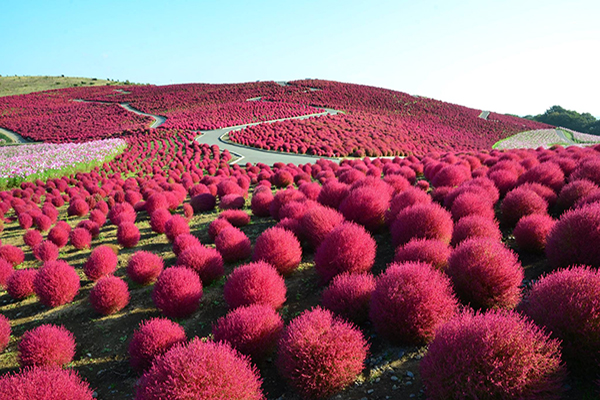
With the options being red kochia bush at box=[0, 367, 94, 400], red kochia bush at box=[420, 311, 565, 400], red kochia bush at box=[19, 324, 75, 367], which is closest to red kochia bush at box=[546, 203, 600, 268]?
red kochia bush at box=[420, 311, 565, 400]

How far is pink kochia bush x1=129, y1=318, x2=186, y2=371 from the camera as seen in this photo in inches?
145

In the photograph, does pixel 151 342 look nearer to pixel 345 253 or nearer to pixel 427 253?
pixel 345 253

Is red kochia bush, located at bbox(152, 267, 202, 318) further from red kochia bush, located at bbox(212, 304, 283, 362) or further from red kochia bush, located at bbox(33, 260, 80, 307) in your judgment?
red kochia bush, located at bbox(33, 260, 80, 307)

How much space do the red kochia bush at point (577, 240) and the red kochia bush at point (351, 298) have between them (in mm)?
2257

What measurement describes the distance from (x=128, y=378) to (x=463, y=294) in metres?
4.07

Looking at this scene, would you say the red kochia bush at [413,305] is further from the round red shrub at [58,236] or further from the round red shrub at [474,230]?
the round red shrub at [58,236]

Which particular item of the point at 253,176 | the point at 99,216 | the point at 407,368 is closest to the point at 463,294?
the point at 407,368

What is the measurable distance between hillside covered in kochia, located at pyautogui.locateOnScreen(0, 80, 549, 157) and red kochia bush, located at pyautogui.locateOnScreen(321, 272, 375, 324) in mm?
22091

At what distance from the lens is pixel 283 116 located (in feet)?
141

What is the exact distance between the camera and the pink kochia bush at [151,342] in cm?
369

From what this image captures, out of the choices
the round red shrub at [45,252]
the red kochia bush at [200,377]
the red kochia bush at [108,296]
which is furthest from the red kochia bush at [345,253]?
the round red shrub at [45,252]

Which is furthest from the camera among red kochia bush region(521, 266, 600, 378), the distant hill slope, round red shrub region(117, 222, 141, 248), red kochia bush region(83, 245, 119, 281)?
the distant hill slope

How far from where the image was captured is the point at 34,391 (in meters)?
2.84

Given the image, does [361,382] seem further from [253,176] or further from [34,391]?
[253,176]
